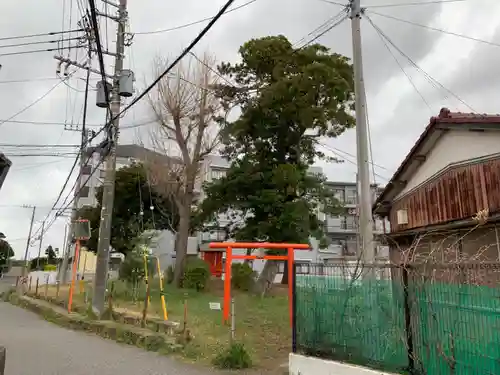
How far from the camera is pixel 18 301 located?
74.4 feet

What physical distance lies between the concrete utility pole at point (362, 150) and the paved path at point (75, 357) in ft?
14.8

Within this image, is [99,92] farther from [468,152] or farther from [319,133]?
[468,152]

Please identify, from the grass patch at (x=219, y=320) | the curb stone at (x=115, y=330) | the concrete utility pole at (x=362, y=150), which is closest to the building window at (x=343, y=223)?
the grass patch at (x=219, y=320)

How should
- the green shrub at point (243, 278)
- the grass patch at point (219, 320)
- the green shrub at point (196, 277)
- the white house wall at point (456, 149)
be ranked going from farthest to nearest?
the green shrub at point (243, 278) → the green shrub at point (196, 277) → the white house wall at point (456, 149) → the grass patch at point (219, 320)

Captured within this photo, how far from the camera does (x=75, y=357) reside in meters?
9.25

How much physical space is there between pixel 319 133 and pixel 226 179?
16.9ft

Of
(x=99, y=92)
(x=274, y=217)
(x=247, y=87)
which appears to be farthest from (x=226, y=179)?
(x=99, y=92)

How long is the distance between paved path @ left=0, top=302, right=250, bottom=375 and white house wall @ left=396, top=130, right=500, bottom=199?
27.6 ft

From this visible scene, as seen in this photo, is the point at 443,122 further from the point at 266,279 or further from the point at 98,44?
the point at 266,279

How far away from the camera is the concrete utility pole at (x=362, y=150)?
392 inches

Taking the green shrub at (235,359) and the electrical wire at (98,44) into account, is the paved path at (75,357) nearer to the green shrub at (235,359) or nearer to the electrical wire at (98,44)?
the green shrub at (235,359)

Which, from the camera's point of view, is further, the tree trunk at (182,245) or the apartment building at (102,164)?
the apartment building at (102,164)

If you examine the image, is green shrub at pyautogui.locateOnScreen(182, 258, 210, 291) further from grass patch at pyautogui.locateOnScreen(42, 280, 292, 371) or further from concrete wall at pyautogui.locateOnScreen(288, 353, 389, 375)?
concrete wall at pyautogui.locateOnScreen(288, 353, 389, 375)

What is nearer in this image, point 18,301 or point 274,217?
point 274,217
